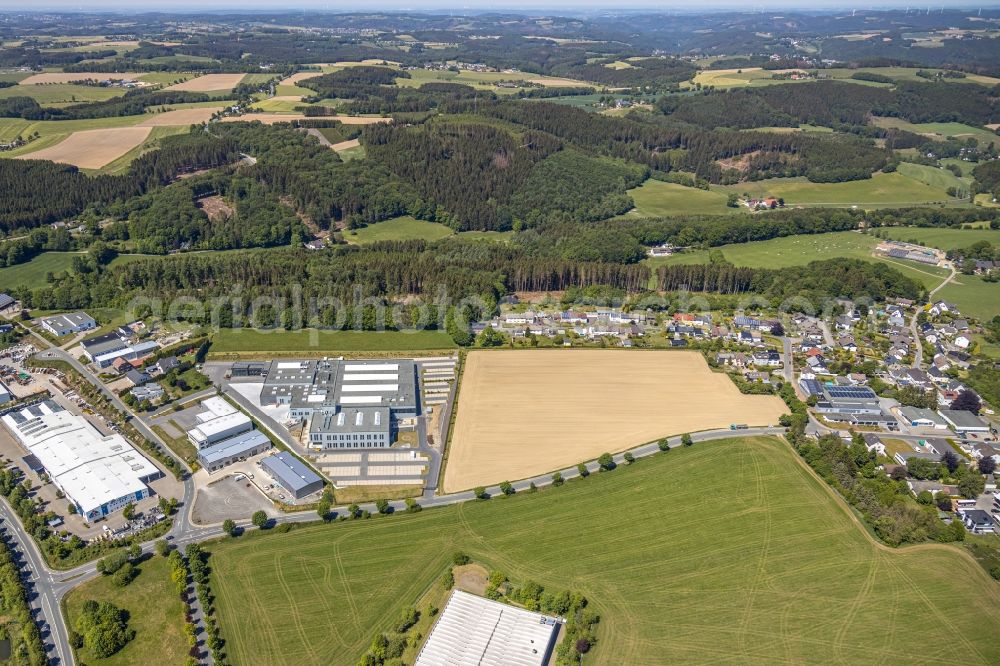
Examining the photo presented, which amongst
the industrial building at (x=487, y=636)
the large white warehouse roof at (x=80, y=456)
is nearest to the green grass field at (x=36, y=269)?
the large white warehouse roof at (x=80, y=456)

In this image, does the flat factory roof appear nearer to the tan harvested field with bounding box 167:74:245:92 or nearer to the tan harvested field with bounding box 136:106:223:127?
the tan harvested field with bounding box 136:106:223:127

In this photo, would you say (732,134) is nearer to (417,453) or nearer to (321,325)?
(321,325)

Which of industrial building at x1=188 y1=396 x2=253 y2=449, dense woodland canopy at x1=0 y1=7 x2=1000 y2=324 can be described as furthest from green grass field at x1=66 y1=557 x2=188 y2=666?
dense woodland canopy at x1=0 y1=7 x2=1000 y2=324

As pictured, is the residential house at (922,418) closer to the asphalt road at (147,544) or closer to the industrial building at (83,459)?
the asphalt road at (147,544)

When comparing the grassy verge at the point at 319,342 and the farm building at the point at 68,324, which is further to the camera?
the farm building at the point at 68,324

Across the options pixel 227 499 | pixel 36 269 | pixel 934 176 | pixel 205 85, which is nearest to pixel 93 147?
pixel 36 269

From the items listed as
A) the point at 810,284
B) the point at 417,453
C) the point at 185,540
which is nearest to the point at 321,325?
the point at 417,453

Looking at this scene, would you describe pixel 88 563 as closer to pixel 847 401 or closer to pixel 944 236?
pixel 847 401
